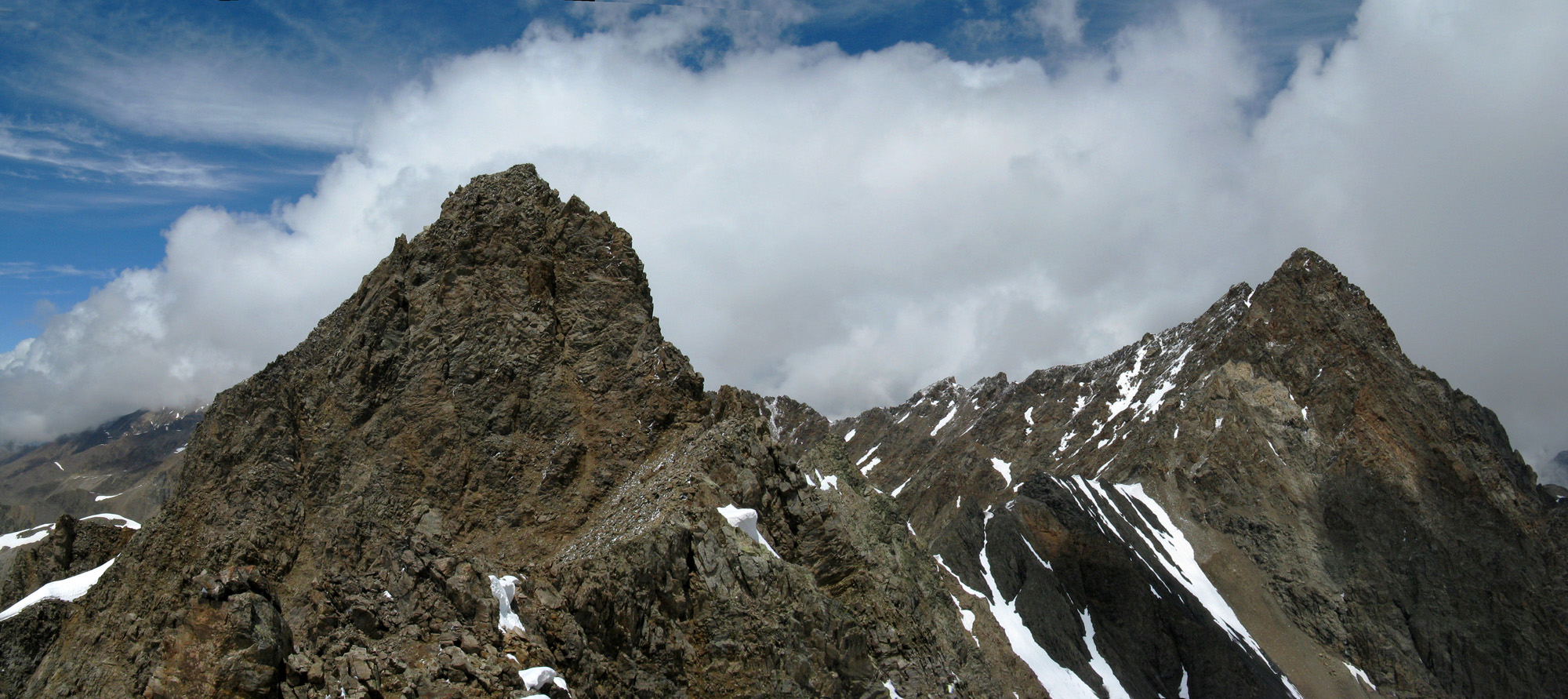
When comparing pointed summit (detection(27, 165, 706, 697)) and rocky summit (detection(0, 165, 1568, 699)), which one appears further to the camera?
pointed summit (detection(27, 165, 706, 697))

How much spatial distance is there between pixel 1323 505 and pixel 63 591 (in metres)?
95.2

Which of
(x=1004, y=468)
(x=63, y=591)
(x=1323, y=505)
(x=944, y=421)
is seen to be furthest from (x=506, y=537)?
(x=944, y=421)

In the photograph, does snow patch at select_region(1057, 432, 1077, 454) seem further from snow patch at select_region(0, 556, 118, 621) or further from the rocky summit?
snow patch at select_region(0, 556, 118, 621)

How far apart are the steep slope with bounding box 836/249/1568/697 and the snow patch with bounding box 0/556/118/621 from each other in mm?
58467

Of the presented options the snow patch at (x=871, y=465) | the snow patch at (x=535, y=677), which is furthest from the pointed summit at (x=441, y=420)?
the snow patch at (x=871, y=465)

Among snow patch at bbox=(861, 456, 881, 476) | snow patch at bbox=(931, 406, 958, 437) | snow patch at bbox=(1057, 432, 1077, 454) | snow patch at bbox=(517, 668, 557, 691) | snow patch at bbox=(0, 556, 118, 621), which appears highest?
snow patch at bbox=(931, 406, 958, 437)

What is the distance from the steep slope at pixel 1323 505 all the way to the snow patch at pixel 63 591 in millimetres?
58467

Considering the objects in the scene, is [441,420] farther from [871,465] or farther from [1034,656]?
[871,465]

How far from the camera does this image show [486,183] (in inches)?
1217

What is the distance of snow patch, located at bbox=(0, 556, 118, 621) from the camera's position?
26.2 m

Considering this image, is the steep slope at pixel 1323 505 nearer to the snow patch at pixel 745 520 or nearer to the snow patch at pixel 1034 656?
the snow patch at pixel 1034 656

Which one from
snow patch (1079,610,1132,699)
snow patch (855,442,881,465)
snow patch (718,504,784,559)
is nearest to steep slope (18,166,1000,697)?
snow patch (718,504,784,559)

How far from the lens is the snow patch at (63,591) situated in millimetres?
26163

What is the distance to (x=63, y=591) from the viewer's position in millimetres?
27500
